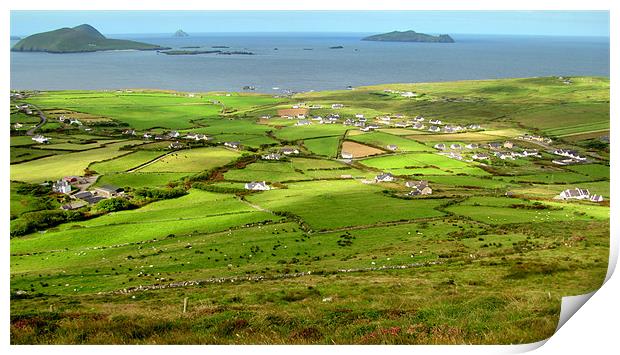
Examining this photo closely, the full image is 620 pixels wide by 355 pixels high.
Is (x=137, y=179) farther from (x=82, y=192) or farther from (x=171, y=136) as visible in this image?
(x=171, y=136)

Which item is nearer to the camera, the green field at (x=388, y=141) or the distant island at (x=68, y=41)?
the distant island at (x=68, y=41)

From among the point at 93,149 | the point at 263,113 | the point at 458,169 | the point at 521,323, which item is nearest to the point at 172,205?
the point at 93,149

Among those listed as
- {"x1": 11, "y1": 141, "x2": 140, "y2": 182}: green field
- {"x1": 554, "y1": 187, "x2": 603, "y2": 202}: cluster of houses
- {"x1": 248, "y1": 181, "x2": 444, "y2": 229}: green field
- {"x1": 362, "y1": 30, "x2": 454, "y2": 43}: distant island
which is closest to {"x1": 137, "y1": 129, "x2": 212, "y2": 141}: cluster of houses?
{"x1": 11, "y1": 141, "x2": 140, "y2": 182}: green field

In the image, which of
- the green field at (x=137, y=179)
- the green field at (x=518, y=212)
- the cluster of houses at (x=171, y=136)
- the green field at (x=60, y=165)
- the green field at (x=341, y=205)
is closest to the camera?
the green field at (x=60, y=165)

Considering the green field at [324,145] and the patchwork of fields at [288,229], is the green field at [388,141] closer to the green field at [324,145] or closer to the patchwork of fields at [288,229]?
the patchwork of fields at [288,229]

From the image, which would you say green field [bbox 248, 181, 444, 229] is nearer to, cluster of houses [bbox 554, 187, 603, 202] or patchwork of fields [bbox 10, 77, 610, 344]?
patchwork of fields [bbox 10, 77, 610, 344]

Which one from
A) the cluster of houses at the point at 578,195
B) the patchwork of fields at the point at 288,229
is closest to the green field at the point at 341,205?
the patchwork of fields at the point at 288,229
